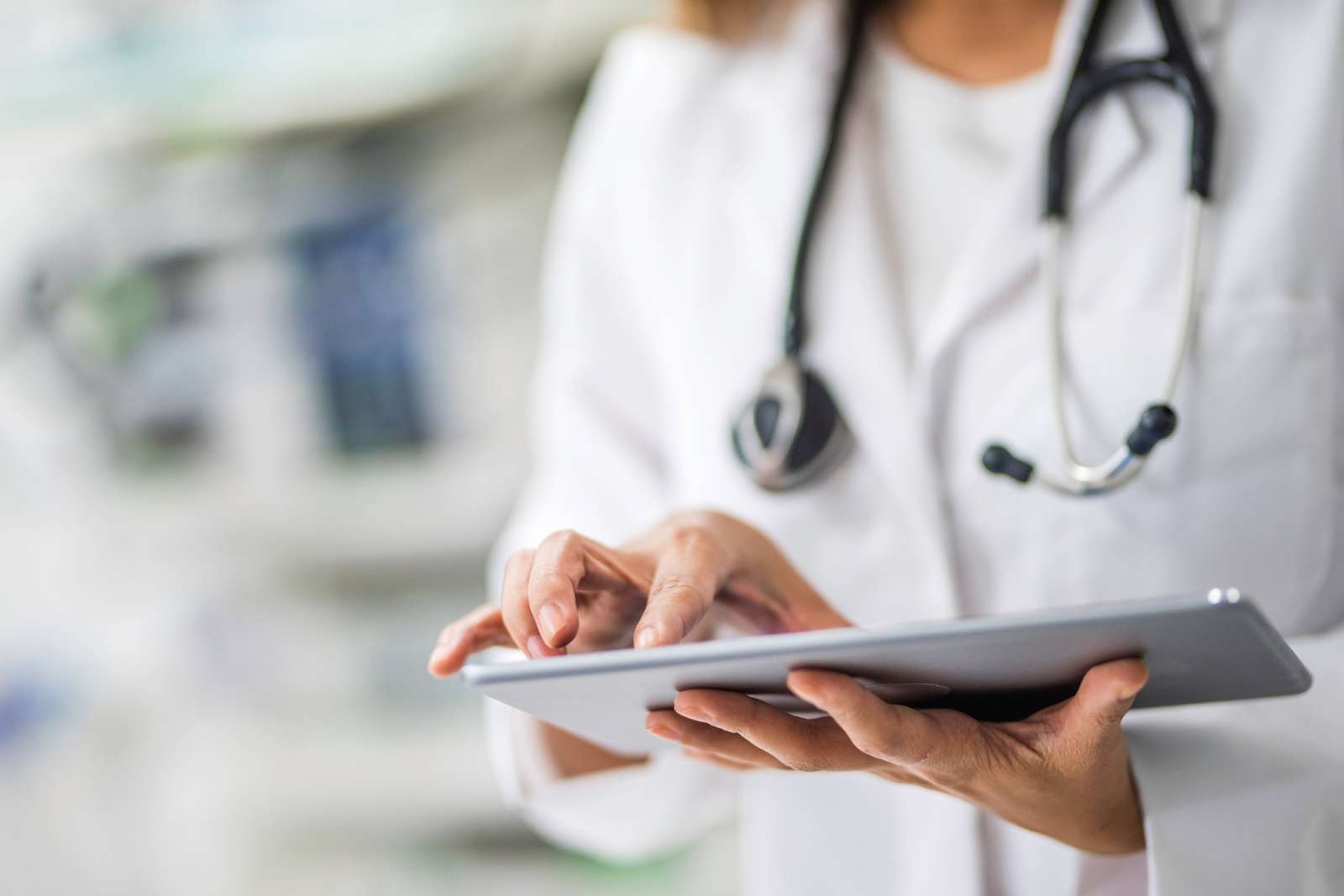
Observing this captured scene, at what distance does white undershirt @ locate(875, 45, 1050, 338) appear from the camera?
0.67 m

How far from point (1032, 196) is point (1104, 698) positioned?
1.13ft

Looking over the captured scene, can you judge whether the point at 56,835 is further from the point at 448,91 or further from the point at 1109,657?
the point at 1109,657

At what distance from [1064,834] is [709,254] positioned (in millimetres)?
400

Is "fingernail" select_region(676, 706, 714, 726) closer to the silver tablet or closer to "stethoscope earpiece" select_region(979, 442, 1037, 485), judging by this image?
the silver tablet

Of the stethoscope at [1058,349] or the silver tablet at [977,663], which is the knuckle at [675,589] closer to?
the silver tablet at [977,663]

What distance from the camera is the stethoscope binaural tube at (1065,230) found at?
0.54 m

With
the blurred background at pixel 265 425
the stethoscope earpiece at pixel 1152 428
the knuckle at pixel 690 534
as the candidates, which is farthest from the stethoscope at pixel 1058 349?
the blurred background at pixel 265 425

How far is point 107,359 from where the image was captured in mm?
1495

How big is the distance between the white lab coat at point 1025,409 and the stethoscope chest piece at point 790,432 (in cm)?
2

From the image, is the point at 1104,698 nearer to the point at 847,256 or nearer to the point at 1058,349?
the point at 1058,349

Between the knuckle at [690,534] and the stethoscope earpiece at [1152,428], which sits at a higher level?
the stethoscope earpiece at [1152,428]

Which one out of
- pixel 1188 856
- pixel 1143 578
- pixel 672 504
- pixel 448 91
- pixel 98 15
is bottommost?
pixel 1188 856

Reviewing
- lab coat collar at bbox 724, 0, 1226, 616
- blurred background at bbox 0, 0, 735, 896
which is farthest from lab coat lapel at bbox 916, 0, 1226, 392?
blurred background at bbox 0, 0, 735, 896

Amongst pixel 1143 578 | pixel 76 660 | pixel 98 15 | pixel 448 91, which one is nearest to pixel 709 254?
pixel 1143 578
